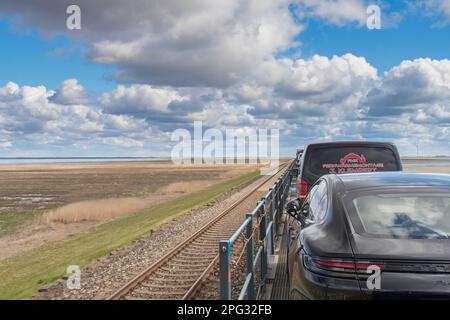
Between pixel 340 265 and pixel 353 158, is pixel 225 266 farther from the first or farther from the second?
pixel 353 158

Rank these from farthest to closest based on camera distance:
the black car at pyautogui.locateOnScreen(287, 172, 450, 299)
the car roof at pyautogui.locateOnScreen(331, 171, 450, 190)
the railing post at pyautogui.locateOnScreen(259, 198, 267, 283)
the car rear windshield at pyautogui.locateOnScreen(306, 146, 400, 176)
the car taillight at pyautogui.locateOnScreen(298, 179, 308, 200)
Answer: the car taillight at pyautogui.locateOnScreen(298, 179, 308, 200)
the car rear windshield at pyautogui.locateOnScreen(306, 146, 400, 176)
the railing post at pyautogui.locateOnScreen(259, 198, 267, 283)
the car roof at pyautogui.locateOnScreen(331, 171, 450, 190)
the black car at pyautogui.locateOnScreen(287, 172, 450, 299)

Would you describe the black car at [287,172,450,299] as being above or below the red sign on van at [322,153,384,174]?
below

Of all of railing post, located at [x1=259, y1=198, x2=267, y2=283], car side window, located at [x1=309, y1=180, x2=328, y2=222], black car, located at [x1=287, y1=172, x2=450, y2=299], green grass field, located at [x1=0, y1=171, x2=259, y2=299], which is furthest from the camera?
green grass field, located at [x1=0, y1=171, x2=259, y2=299]

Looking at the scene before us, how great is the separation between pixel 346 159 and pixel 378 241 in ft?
19.9

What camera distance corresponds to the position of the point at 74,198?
39.2 m

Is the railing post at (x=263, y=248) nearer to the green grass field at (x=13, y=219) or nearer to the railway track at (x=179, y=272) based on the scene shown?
the railway track at (x=179, y=272)

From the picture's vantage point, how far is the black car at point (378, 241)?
345 cm

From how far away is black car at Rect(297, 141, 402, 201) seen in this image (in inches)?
376

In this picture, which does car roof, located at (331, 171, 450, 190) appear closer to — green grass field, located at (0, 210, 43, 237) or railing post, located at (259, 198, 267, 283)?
railing post, located at (259, 198, 267, 283)

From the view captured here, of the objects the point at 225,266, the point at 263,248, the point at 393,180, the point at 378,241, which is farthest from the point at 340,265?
the point at 263,248

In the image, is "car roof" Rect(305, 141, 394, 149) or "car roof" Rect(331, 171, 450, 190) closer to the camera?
"car roof" Rect(331, 171, 450, 190)

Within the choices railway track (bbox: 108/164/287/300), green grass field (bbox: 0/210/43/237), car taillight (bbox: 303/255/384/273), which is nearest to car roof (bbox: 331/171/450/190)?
car taillight (bbox: 303/255/384/273)

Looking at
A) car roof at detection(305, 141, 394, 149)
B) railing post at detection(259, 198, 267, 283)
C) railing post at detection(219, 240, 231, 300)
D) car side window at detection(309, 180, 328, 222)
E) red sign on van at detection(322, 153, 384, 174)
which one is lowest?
railing post at detection(259, 198, 267, 283)
